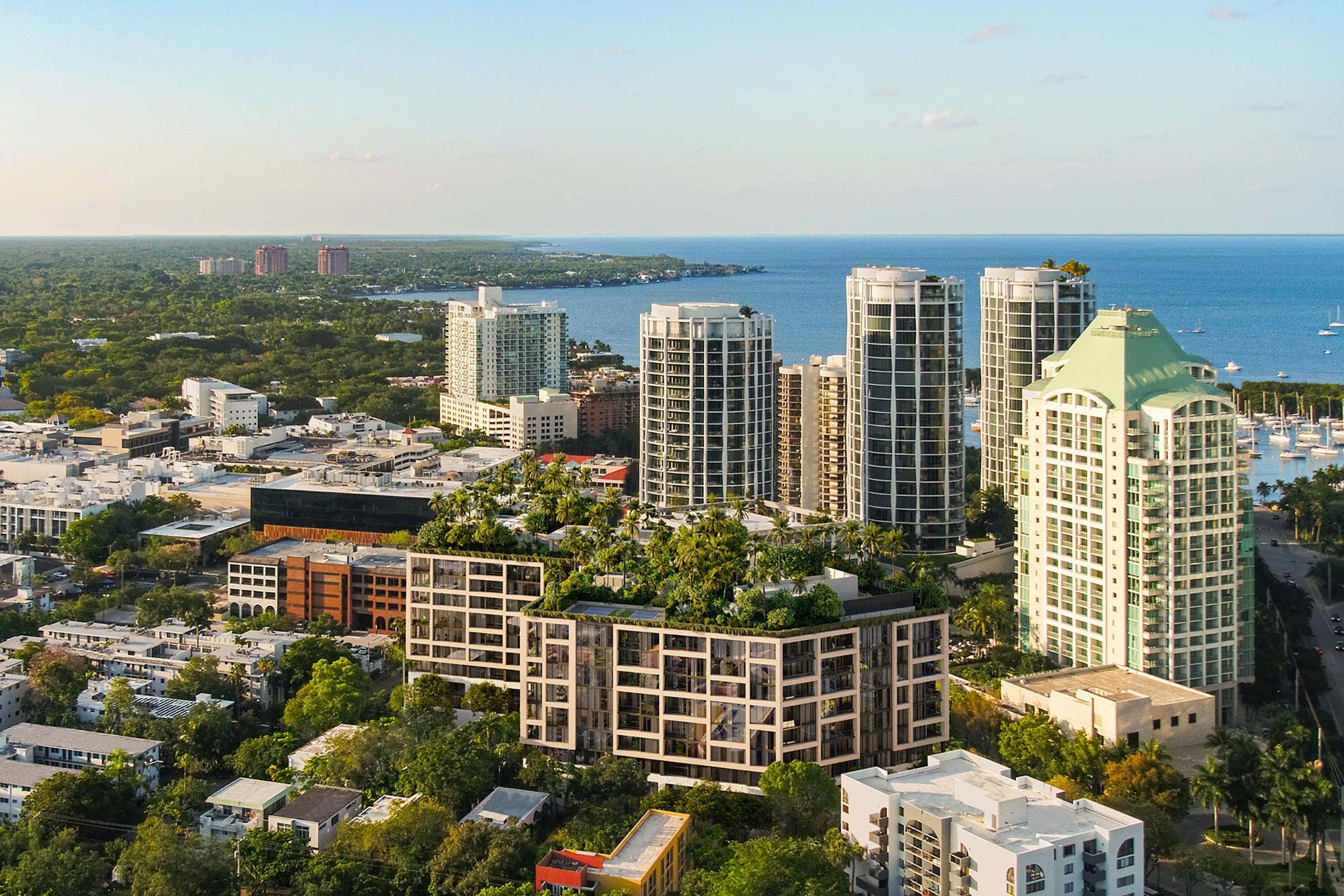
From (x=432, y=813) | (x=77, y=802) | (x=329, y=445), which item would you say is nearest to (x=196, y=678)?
(x=77, y=802)

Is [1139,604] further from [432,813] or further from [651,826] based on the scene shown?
[432,813]

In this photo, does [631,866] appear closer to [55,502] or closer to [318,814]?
[318,814]

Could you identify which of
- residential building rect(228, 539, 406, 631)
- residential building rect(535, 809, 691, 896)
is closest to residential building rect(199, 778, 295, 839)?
residential building rect(535, 809, 691, 896)

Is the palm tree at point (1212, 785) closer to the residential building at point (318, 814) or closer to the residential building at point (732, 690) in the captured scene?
the residential building at point (732, 690)

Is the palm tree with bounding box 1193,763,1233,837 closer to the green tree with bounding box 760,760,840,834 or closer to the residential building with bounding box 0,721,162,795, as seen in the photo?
the green tree with bounding box 760,760,840,834

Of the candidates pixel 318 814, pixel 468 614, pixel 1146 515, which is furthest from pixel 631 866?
pixel 1146 515
